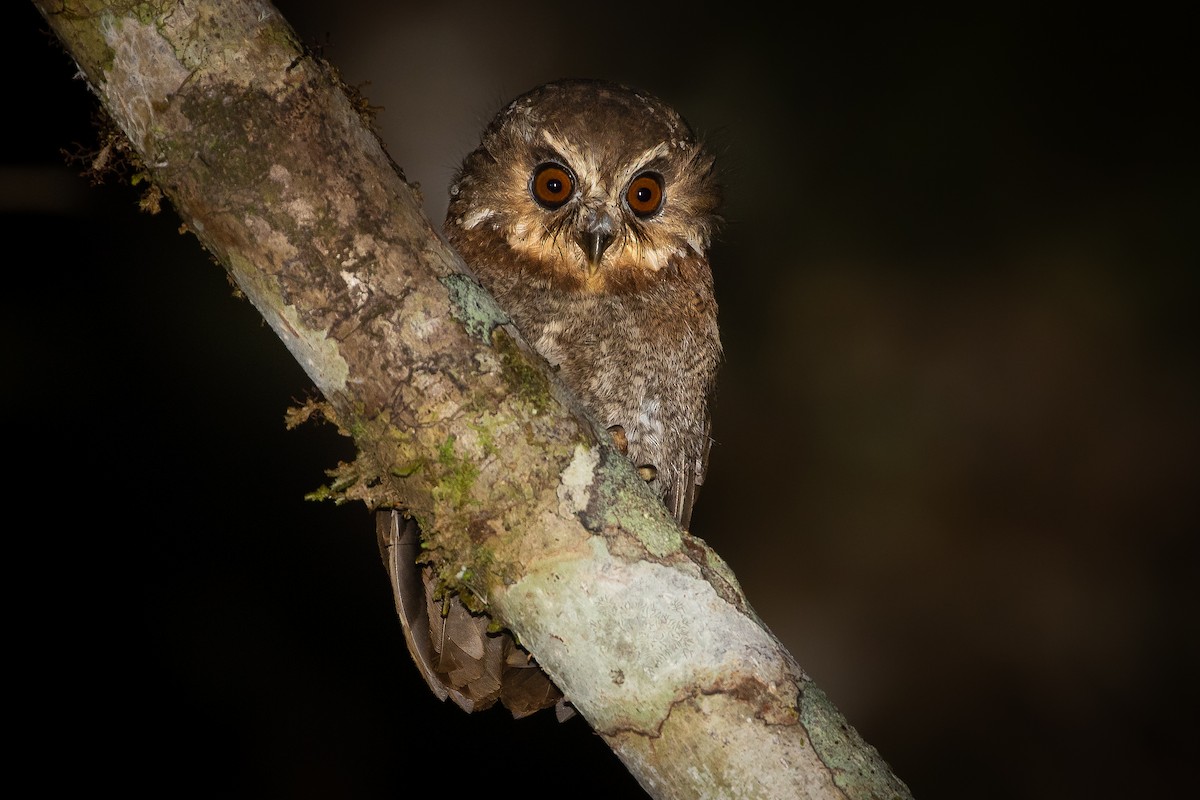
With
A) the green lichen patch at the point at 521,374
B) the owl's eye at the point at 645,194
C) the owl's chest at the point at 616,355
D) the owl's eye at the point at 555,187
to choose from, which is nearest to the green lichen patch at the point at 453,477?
the green lichen patch at the point at 521,374

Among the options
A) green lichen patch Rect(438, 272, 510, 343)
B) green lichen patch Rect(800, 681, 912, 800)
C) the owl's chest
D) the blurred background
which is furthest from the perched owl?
the blurred background

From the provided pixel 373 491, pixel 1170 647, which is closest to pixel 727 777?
pixel 373 491

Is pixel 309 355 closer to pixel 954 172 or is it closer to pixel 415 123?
pixel 415 123

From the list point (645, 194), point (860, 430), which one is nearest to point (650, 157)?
point (645, 194)

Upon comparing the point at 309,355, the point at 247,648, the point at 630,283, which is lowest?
the point at 247,648

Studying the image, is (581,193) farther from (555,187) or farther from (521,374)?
(521,374)

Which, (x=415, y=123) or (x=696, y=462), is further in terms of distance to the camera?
(x=415, y=123)

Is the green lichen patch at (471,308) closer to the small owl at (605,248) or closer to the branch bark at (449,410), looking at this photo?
the branch bark at (449,410)
